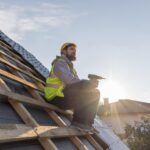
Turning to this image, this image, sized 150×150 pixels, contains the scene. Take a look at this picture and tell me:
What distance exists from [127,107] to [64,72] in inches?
1729

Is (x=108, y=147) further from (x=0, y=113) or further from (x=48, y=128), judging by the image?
(x=0, y=113)

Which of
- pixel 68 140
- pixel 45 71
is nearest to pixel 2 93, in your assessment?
pixel 68 140

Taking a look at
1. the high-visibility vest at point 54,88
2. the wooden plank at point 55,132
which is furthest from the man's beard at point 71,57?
the wooden plank at point 55,132

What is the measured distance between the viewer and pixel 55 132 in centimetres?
349

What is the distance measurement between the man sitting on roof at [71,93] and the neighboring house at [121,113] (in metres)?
38.7

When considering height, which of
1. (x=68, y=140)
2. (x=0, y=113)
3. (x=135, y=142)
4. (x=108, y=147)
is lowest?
(x=135, y=142)

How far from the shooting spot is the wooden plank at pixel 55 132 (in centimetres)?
312

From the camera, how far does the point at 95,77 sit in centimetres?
454

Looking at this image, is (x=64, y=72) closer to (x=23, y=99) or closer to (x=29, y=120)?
(x=23, y=99)

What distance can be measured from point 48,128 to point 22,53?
3415mm

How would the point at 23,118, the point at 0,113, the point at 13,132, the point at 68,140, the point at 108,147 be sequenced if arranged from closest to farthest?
the point at 13,132, the point at 0,113, the point at 23,118, the point at 68,140, the point at 108,147

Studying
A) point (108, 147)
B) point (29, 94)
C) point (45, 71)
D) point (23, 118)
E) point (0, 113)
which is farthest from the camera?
point (45, 71)

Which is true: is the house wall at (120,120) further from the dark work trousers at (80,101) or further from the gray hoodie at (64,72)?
the gray hoodie at (64,72)

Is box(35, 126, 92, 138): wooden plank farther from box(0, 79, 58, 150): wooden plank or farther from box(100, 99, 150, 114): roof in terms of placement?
box(100, 99, 150, 114): roof
